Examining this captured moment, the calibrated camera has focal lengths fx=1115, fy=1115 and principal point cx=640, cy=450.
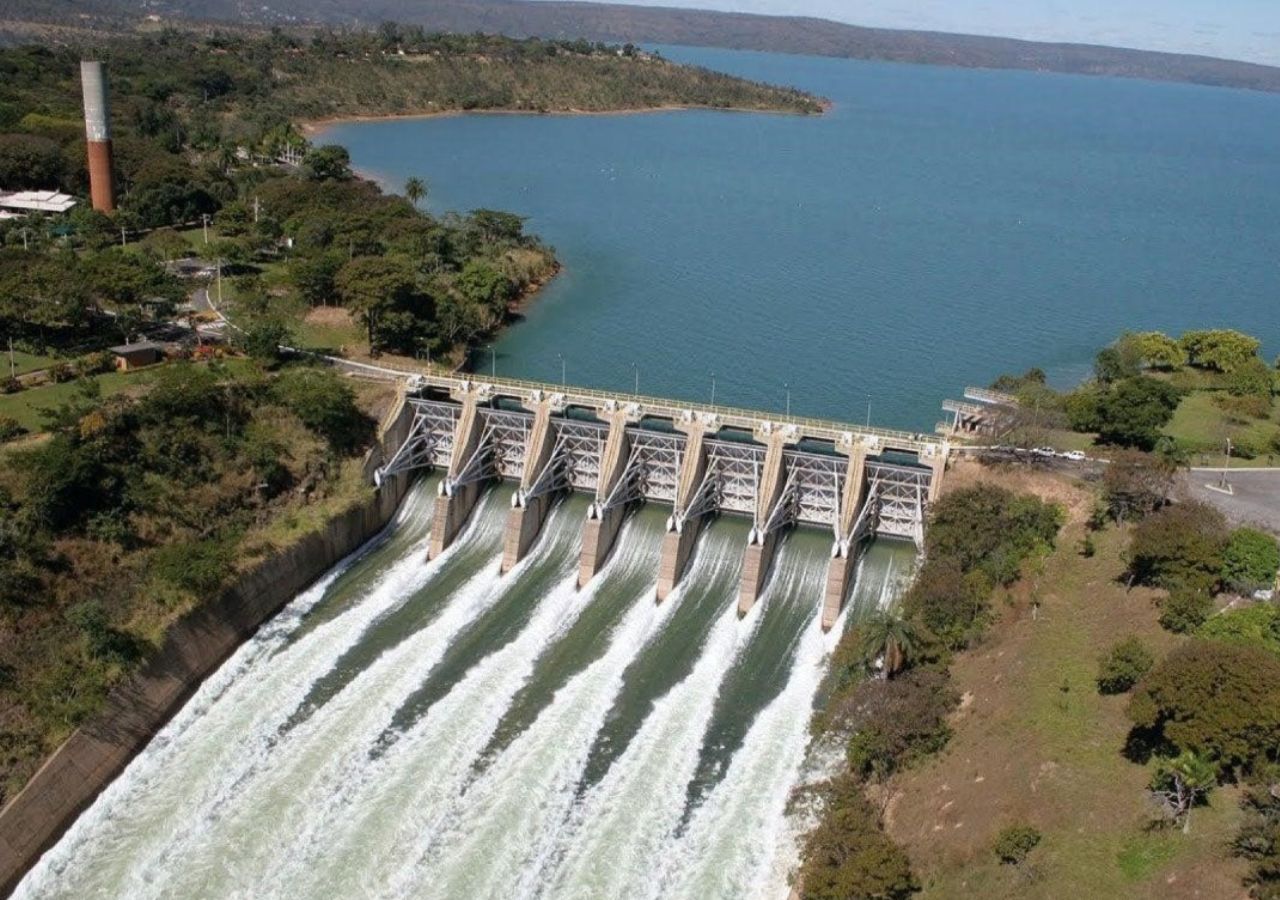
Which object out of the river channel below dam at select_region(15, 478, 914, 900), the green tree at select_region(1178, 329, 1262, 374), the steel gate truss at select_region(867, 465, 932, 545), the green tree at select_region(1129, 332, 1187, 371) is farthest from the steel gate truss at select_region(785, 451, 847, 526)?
the green tree at select_region(1178, 329, 1262, 374)

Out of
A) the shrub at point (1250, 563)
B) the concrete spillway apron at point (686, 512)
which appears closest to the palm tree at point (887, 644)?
the concrete spillway apron at point (686, 512)

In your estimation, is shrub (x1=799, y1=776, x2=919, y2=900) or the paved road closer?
shrub (x1=799, y1=776, x2=919, y2=900)

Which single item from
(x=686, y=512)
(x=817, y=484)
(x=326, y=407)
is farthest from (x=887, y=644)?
(x=326, y=407)

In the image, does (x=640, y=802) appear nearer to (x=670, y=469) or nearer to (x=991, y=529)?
(x=991, y=529)

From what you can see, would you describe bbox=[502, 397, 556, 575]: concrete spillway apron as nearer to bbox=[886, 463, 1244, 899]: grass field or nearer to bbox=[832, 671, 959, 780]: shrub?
bbox=[832, 671, 959, 780]: shrub

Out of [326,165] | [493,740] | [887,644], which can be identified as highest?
[326,165]

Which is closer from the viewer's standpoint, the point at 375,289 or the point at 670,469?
the point at 670,469

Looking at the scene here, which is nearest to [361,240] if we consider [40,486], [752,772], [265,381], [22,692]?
[265,381]
